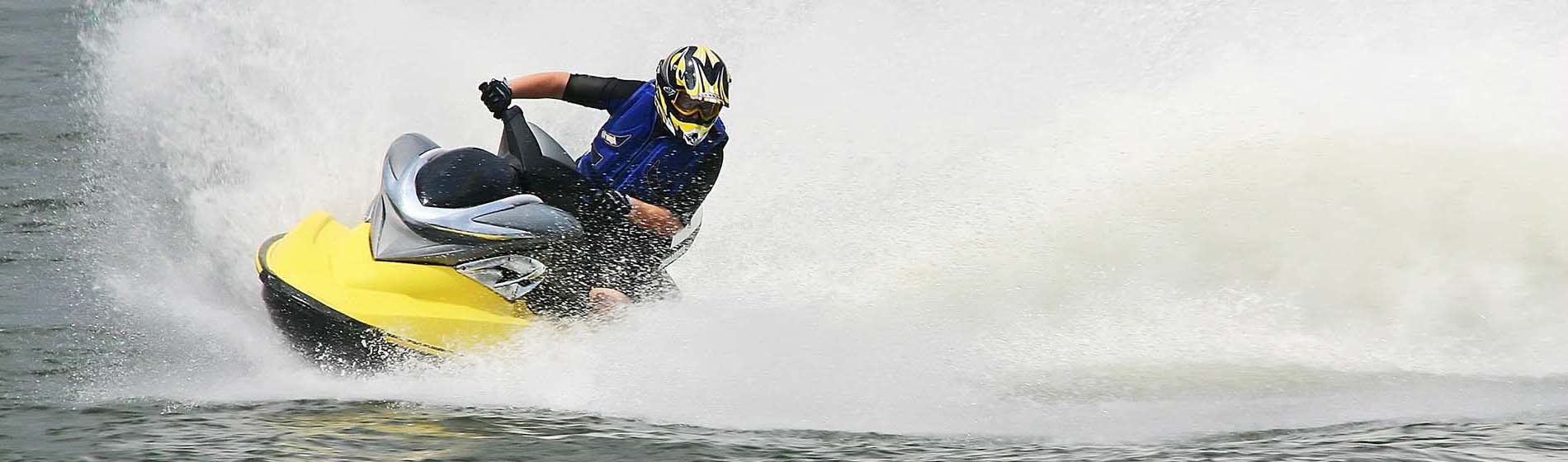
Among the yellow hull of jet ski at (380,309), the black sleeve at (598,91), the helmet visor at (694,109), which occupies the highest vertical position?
the black sleeve at (598,91)

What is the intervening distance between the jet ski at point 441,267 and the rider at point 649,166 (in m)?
0.14

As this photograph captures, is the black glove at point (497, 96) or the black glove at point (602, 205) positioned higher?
the black glove at point (497, 96)

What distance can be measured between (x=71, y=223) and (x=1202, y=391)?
19.5 feet

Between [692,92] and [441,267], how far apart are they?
1087 mm

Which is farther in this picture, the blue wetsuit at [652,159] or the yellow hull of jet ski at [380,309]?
the blue wetsuit at [652,159]

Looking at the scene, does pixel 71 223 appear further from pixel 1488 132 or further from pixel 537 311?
pixel 1488 132

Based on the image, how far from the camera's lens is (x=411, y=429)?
194 inches

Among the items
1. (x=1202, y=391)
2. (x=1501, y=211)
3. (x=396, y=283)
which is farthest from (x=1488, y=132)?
(x=396, y=283)

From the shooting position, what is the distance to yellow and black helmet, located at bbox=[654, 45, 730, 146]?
5695mm

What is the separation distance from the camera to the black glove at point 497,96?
5750 millimetres

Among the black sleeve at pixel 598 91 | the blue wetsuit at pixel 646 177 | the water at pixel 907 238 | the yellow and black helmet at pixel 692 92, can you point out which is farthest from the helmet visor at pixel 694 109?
the water at pixel 907 238

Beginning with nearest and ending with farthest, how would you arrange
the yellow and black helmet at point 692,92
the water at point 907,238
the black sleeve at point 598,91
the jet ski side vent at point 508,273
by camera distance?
1. the water at point 907,238
2. the jet ski side vent at point 508,273
3. the yellow and black helmet at point 692,92
4. the black sleeve at point 598,91

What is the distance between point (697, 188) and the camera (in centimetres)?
593

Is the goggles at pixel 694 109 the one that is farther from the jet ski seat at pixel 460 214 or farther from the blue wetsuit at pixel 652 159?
the jet ski seat at pixel 460 214
